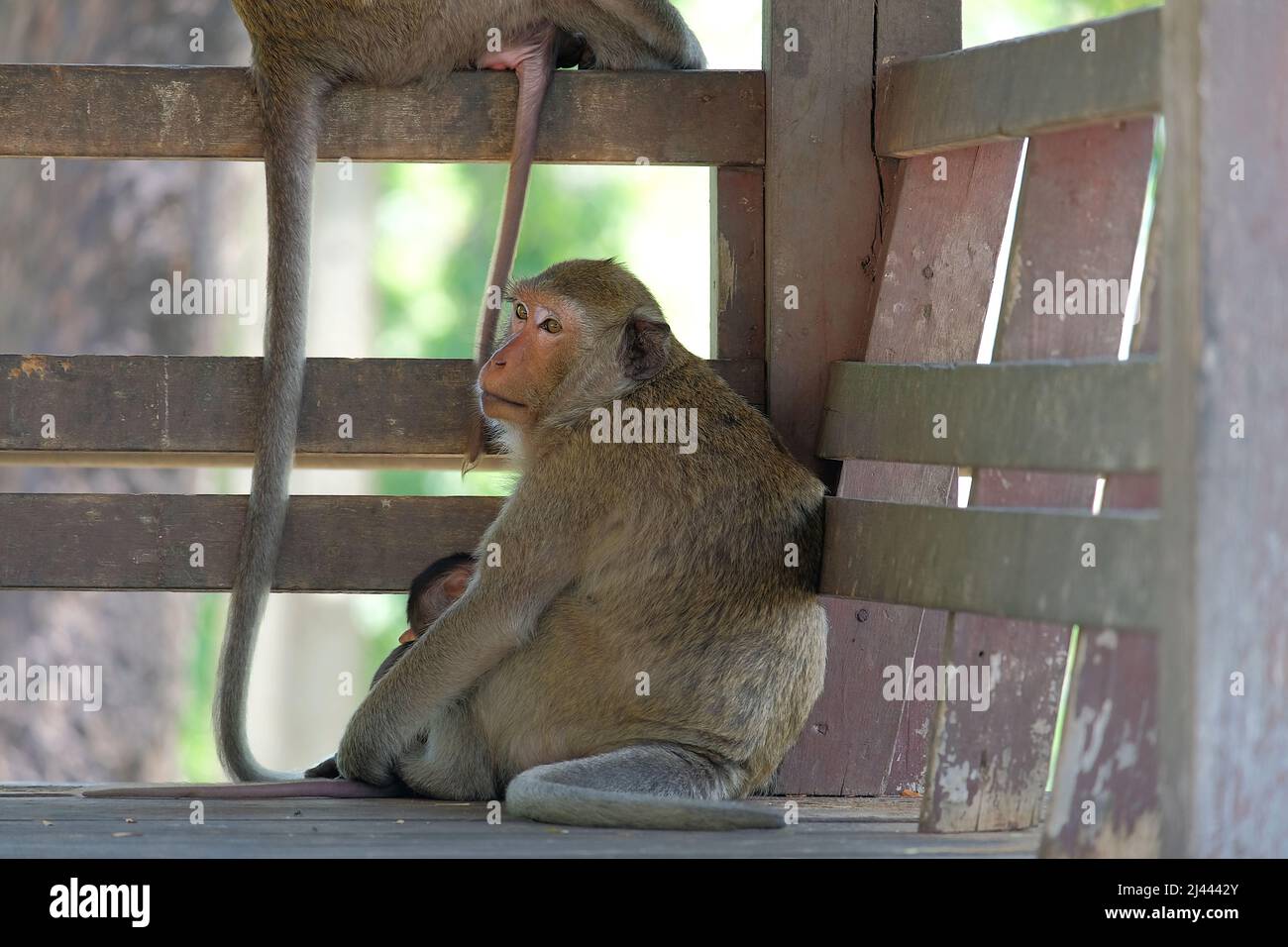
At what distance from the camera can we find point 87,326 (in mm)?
7988

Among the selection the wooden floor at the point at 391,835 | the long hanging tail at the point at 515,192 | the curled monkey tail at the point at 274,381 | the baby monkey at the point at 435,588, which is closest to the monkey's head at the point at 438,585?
the baby monkey at the point at 435,588

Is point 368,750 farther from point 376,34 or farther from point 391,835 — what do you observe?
point 376,34

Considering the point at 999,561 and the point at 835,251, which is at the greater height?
the point at 835,251

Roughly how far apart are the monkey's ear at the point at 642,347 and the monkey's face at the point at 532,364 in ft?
0.39

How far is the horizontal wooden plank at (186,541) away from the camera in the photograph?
4.07 m

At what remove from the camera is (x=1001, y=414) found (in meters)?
3.04

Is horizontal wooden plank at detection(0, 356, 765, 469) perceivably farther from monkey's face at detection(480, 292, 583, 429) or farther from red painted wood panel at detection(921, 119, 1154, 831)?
red painted wood panel at detection(921, 119, 1154, 831)

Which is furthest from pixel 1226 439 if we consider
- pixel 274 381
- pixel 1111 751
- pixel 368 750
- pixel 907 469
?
pixel 274 381

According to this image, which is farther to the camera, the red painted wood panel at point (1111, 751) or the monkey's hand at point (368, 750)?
the monkey's hand at point (368, 750)

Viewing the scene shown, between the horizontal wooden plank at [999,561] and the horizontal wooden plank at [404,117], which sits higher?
the horizontal wooden plank at [404,117]

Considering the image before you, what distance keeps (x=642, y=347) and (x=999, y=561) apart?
3.79ft

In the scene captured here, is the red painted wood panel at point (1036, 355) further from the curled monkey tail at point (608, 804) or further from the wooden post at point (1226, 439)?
the wooden post at point (1226, 439)
